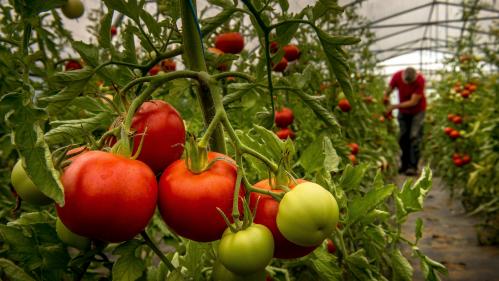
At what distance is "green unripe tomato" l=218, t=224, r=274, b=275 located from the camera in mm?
437

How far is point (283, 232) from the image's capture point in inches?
17.9

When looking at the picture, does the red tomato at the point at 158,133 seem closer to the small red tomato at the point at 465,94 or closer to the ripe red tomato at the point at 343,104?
the ripe red tomato at the point at 343,104

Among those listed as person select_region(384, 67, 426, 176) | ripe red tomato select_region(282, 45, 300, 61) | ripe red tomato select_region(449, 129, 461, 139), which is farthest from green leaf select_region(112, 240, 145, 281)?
person select_region(384, 67, 426, 176)

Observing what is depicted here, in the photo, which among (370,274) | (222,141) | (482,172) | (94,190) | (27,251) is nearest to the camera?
(94,190)

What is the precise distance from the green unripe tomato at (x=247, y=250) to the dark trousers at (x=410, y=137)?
592 cm

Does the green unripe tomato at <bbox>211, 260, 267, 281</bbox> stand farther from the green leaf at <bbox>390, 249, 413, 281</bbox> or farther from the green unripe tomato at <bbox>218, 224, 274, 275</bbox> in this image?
the green leaf at <bbox>390, 249, 413, 281</bbox>

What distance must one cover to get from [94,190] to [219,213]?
0.38 ft

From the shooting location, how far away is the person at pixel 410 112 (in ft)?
19.3

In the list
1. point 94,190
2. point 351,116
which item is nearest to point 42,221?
point 94,190

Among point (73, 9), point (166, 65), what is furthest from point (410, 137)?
point (166, 65)

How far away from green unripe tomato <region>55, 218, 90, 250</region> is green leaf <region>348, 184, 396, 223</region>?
1.24 feet

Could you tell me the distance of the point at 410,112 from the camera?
602cm

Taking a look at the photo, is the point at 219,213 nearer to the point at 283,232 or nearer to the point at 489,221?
the point at 283,232

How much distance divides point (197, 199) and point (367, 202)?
1.12 feet
